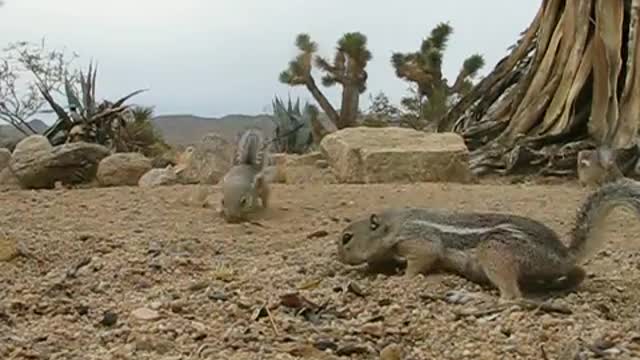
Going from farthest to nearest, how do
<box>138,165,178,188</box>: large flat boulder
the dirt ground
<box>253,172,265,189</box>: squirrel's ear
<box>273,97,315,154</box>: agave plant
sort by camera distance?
<box>273,97,315,154</box>: agave plant → <box>138,165,178,188</box>: large flat boulder → <box>253,172,265,189</box>: squirrel's ear → the dirt ground

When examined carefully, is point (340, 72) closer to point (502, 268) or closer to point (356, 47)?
point (356, 47)

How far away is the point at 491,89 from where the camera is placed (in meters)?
12.7

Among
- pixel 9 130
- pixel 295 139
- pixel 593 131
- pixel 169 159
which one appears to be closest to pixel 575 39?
pixel 593 131

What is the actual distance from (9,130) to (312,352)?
52.9ft

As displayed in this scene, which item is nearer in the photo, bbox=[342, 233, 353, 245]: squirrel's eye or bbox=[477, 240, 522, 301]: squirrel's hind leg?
bbox=[477, 240, 522, 301]: squirrel's hind leg

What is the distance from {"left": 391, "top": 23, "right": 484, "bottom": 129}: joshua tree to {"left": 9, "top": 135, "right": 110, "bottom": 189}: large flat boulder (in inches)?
335

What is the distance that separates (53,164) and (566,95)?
5028 mm

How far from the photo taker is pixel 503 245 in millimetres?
4516

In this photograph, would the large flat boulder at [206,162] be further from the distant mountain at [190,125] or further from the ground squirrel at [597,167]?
the distant mountain at [190,125]

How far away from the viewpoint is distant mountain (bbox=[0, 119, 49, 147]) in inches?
659

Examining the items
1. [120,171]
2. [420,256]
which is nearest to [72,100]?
[120,171]

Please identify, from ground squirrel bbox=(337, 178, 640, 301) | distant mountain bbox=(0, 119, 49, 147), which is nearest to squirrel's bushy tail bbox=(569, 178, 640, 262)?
ground squirrel bbox=(337, 178, 640, 301)

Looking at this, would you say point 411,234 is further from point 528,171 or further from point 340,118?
point 340,118

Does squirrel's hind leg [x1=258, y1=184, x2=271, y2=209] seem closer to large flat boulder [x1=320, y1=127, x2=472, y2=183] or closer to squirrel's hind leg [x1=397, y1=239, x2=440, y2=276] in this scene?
large flat boulder [x1=320, y1=127, x2=472, y2=183]
